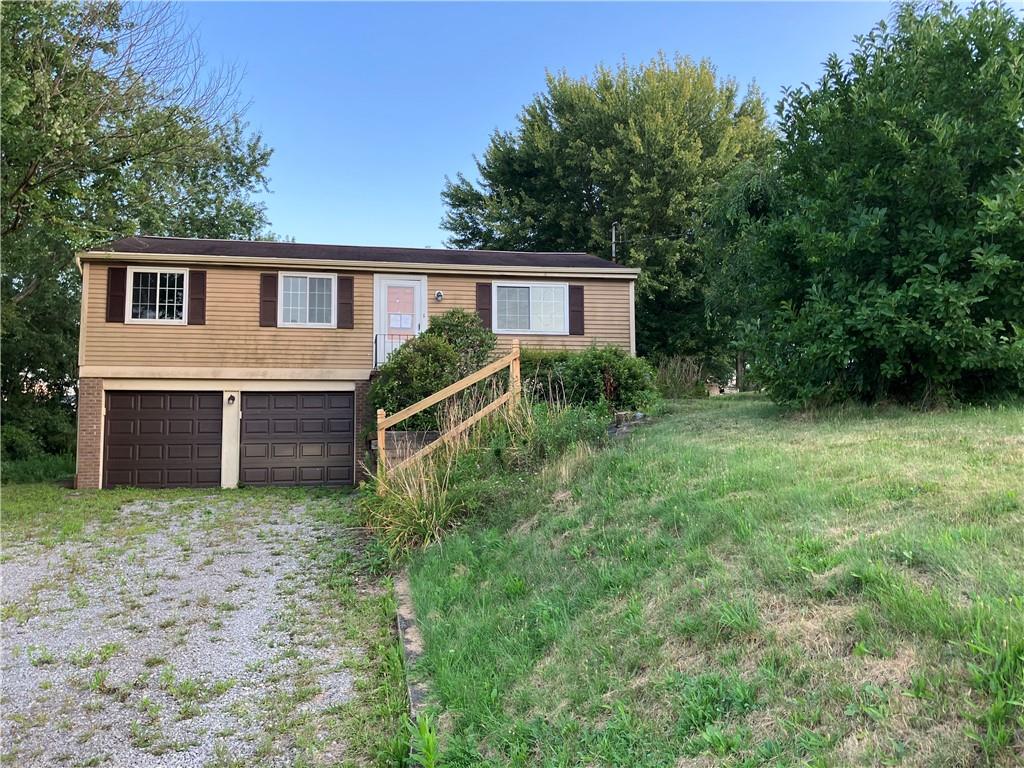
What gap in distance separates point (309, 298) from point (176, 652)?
9.87m

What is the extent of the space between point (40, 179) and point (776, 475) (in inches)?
467

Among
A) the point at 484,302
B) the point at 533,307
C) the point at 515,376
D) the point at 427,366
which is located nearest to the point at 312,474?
the point at 427,366

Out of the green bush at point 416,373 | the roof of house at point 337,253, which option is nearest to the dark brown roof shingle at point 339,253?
the roof of house at point 337,253

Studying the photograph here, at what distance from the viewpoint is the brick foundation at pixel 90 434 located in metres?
12.4

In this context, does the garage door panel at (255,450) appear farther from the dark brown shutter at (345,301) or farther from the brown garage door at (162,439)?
the dark brown shutter at (345,301)

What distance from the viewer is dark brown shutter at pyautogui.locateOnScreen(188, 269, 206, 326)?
1284 centimetres

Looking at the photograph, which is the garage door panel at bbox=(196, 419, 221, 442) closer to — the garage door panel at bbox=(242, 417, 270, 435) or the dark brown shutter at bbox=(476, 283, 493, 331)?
the garage door panel at bbox=(242, 417, 270, 435)

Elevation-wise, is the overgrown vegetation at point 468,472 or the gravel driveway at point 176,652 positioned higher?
the overgrown vegetation at point 468,472

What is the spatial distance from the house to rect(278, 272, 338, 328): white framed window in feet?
0.09

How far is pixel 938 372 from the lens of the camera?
21.3ft

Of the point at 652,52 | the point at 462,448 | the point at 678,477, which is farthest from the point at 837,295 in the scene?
the point at 652,52

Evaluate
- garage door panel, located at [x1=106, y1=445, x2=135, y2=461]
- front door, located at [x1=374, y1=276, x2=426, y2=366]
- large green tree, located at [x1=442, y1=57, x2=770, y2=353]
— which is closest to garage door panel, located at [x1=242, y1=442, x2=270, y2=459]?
garage door panel, located at [x1=106, y1=445, x2=135, y2=461]

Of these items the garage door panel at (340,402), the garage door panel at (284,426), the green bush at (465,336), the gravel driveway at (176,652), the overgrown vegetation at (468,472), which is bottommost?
the gravel driveway at (176,652)

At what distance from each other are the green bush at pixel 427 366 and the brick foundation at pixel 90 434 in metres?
5.94
